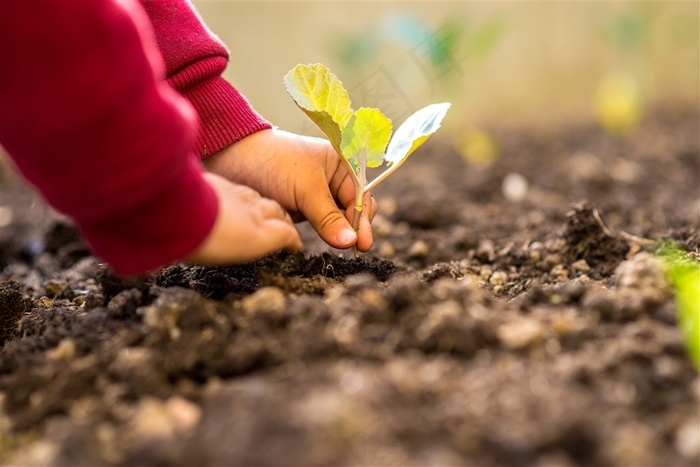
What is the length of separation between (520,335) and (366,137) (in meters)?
0.44

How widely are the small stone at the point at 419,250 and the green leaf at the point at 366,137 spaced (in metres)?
0.43

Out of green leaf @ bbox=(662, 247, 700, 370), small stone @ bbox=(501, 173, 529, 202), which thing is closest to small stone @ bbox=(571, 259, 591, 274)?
green leaf @ bbox=(662, 247, 700, 370)

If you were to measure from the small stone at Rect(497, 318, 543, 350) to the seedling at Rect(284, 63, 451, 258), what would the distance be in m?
0.36

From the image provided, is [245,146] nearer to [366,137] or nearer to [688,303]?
[366,137]

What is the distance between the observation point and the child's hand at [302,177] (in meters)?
1.11

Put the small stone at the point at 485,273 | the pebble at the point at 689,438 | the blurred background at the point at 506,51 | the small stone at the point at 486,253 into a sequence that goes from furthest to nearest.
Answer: the blurred background at the point at 506,51 < the small stone at the point at 486,253 < the small stone at the point at 485,273 < the pebble at the point at 689,438

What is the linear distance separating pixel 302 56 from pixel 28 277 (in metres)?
3.68

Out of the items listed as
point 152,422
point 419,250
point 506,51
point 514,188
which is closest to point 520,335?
point 152,422

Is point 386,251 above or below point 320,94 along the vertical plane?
below

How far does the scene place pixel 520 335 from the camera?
764mm

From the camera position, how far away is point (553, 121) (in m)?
4.36

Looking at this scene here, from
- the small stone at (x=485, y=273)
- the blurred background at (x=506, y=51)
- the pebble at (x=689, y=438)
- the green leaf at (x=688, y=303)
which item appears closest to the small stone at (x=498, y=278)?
the small stone at (x=485, y=273)

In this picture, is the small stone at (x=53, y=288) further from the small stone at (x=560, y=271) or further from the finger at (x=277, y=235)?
the small stone at (x=560, y=271)

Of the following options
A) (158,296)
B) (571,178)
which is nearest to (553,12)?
(571,178)
